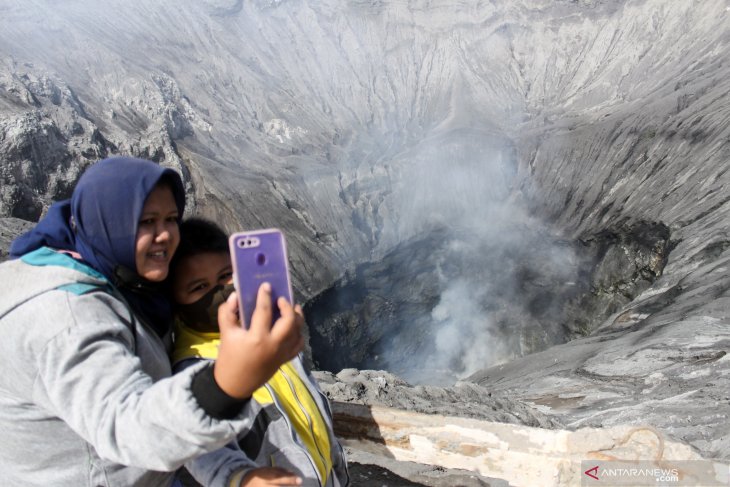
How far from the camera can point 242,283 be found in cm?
133

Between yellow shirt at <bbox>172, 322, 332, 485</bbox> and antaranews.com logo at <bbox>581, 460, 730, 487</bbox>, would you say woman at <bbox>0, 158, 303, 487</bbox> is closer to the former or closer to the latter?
yellow shirt at <bbox>172, 322, 332, 485</bbox>

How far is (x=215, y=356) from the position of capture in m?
2.01

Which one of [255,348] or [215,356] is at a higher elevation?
[255,348]

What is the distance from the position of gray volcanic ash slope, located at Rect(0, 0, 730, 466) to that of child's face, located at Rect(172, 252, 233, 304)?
4729mm

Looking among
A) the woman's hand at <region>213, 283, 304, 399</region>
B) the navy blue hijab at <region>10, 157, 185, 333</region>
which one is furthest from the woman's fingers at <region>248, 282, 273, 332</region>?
the navy blue hijab at <region>10, 157, 185, 333</region>

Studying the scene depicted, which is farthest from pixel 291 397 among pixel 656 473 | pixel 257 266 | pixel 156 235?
pixel 656 473

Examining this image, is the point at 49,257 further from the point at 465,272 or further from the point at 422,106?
the point at 422,106

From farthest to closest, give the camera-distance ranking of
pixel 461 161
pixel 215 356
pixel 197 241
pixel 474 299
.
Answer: pixel 461 161
pixel 474 299
pixel 197 241
pixel 215 356

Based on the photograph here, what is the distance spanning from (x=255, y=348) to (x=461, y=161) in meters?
41.3

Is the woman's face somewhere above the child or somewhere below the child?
above

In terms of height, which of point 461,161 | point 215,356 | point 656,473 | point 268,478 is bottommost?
point 461,161

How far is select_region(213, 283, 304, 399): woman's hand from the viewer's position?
1235 millimetres

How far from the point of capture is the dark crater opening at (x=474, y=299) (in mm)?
24062

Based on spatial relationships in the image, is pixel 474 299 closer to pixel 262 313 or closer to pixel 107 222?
pixel 107 222
